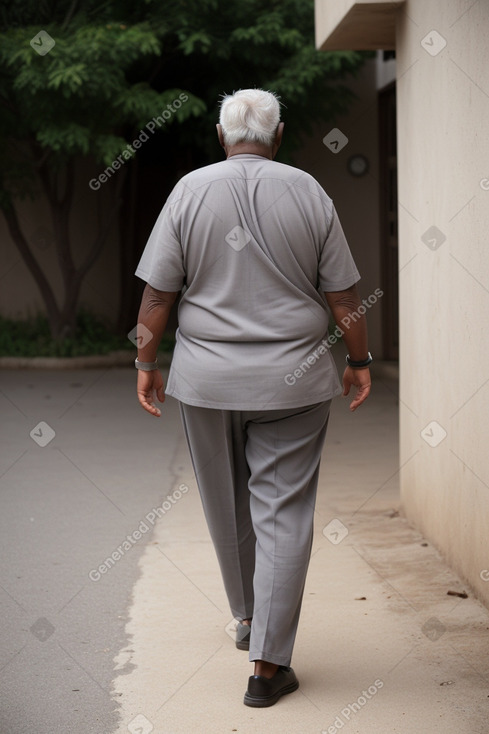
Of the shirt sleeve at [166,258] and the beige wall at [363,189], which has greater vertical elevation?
the shirt sleeve at [166,258]

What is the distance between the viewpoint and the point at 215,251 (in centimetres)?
314

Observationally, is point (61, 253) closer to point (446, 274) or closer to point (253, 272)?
point (446, 274)

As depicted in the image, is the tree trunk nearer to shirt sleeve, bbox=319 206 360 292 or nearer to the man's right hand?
the man's right hand

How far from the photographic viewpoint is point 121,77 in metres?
11.2

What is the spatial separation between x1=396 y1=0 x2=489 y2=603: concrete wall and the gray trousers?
104 centimetres

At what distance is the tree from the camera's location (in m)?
10.9

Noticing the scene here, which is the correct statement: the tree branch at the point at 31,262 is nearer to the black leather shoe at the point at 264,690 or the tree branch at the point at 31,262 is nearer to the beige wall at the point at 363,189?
the beige wall at the point at 363,189

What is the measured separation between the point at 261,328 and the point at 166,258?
359 mm

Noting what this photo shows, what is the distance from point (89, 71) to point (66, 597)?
7.69m

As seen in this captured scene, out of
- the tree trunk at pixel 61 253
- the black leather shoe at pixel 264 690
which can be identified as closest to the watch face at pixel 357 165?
the tree trunk at pixel 61 253

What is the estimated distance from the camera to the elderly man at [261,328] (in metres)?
3.13

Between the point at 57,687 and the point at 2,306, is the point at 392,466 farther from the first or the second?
the point at 2,306

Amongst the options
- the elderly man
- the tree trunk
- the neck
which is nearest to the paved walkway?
the elderly man

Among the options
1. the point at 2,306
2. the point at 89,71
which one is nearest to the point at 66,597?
the point at 89,71
